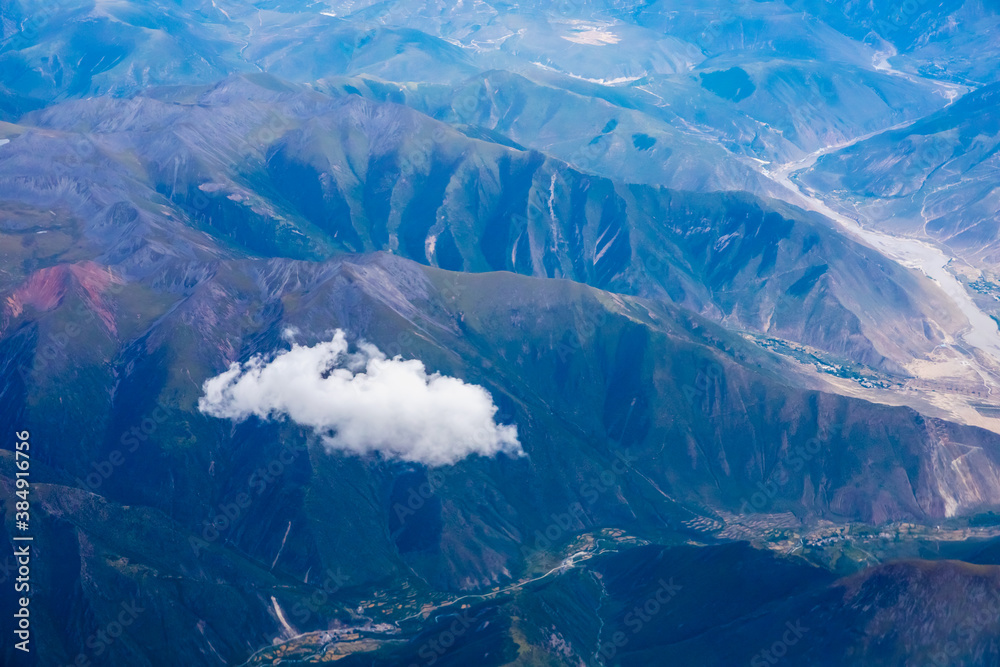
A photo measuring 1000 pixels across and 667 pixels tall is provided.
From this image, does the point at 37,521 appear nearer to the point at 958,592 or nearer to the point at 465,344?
the point at 465,344

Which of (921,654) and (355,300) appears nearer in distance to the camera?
(921,654)

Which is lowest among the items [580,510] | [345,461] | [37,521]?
[580,510]

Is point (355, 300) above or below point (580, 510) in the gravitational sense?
above

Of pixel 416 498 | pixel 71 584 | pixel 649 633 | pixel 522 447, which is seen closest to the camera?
pixel 71 584

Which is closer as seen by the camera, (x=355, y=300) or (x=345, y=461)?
(x=345, y=461)

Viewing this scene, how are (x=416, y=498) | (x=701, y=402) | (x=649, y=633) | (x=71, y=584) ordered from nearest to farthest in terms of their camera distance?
(x=71, y=584), (x=649, y=633), (x=416, y=498), (x=701, y=402)

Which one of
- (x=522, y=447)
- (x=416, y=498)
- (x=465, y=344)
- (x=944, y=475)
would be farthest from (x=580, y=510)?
(x=944, y=475)

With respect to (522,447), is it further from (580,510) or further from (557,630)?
(557,630)

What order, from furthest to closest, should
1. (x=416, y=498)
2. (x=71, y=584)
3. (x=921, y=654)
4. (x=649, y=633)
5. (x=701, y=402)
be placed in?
(x=701, y=402) < (x=416, y=498) < (x=649, y=633) < (x=71, y=584) < (x=921, y=654)

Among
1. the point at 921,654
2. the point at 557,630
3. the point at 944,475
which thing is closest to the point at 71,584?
the point at 557,630
